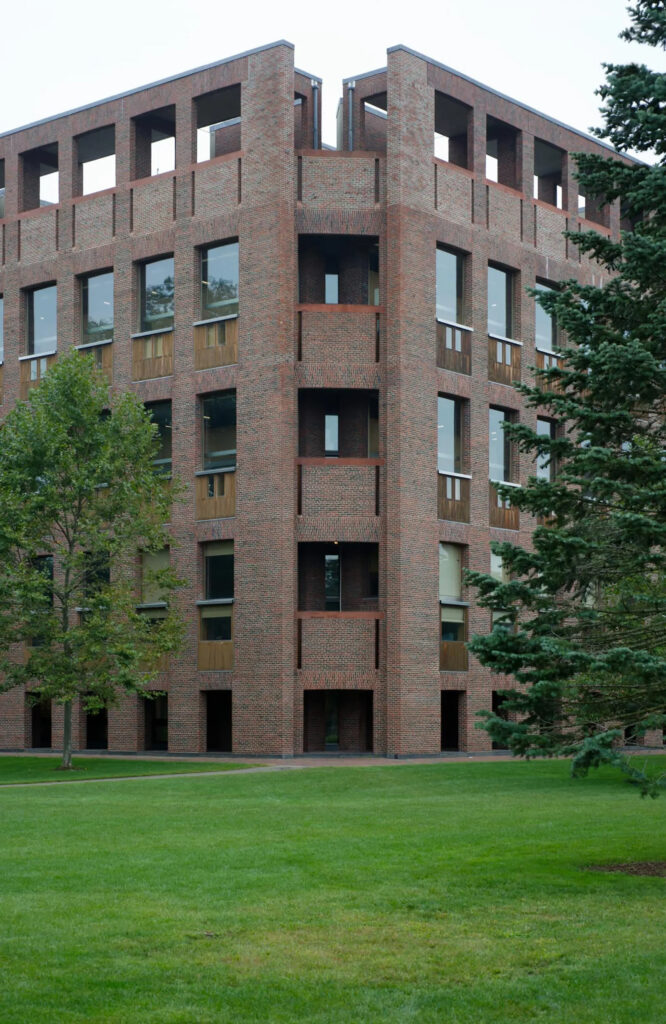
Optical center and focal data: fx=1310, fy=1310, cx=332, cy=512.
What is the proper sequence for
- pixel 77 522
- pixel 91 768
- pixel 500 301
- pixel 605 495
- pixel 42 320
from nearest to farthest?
pixel 605 495, pixel 77 522, pixel 91 768, pixel 500 301, pixel 42 320

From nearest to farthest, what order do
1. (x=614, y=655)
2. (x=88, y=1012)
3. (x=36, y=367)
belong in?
(x=88, y=1012), (x=614, y=655), (x=36, y=367)

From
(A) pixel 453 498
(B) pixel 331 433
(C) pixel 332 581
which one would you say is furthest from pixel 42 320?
(A) pixel 453 498

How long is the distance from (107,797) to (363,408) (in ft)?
66.8

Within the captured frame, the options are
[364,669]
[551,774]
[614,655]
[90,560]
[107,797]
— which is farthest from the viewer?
[364,669]

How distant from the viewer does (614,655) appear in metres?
12.2

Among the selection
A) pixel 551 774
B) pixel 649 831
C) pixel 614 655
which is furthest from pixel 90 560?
pixel 614 655

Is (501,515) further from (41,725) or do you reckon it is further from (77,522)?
(41,725)

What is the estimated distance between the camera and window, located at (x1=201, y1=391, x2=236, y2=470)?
4291cm

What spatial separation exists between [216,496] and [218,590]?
10.1 feet

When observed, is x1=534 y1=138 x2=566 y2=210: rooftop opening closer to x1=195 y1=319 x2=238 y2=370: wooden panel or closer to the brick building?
the brick building

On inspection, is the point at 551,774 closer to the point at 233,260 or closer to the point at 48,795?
the point at 48,795

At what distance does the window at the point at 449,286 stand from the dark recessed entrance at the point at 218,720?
47.9ft

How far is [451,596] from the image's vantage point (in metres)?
43.4

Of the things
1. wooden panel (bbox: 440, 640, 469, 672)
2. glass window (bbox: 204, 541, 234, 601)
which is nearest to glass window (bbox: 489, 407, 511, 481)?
wooden panel (bbox: 440, 640, 469, 672)
